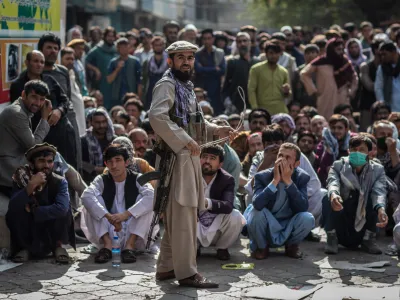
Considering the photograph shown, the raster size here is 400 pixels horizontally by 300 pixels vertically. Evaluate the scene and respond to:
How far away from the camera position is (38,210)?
910 cm

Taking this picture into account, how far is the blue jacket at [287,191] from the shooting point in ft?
A: 30.5

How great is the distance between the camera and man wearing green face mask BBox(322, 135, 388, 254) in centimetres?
967

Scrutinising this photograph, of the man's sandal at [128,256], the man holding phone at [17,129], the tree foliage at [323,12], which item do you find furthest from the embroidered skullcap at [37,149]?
the tree foliage at [323,12]

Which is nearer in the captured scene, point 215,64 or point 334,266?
point 334,266

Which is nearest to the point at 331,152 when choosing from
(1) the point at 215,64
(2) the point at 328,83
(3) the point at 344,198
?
(3) the point at 344,198

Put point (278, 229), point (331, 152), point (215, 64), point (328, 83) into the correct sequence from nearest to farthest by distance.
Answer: point (278, 229) → point (331, 152) → point (328, 83) → point (215, 64)

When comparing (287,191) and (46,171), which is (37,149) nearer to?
(46,171)

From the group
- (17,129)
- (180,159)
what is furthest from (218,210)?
(17,129)

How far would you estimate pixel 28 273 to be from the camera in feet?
28.3

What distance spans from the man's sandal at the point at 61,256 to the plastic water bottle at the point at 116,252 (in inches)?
17.2

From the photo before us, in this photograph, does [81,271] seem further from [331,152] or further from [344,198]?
[331,152]

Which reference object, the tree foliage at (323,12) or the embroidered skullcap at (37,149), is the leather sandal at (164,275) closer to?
the embroidered skullcap at (37,149)

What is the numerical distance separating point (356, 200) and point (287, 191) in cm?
82

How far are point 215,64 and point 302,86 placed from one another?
1.45m
